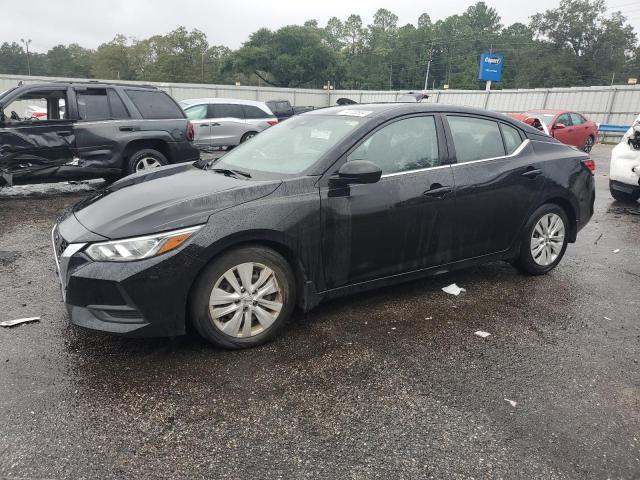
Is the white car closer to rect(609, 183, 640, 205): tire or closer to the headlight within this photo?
rect(609, 183, 640, 205): tire

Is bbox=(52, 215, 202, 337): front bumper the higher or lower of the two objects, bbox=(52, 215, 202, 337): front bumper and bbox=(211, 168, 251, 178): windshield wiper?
the lower

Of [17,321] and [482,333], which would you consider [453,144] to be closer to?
[482,333]

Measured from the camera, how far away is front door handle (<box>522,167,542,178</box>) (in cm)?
452

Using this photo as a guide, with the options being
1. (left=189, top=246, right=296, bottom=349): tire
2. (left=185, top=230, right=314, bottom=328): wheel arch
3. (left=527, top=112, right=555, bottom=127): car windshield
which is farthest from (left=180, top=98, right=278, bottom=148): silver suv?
(left=189, top=246, right=296, bottom=349): tire

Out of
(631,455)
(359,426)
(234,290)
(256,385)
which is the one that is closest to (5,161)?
(234,290)

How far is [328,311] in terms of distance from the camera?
400 cm

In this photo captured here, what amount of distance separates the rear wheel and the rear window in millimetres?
7991

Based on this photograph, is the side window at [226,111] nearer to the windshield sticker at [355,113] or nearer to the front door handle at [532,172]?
the windshield sticker at [355,113]

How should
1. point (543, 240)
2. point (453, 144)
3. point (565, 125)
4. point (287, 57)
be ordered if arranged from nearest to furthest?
point (453, 144), point (543, 240), point (565, 125), point (287, 57)

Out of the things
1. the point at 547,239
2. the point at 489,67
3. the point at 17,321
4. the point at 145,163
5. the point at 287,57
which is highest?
the point at 287,57

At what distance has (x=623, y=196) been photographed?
29.8ft

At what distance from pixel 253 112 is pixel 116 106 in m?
7.44

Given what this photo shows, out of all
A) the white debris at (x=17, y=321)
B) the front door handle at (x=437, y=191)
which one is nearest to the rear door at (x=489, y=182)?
the front door handle at (x=437, y=191)

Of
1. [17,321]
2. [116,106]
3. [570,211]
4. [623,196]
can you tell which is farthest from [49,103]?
[623,196]
